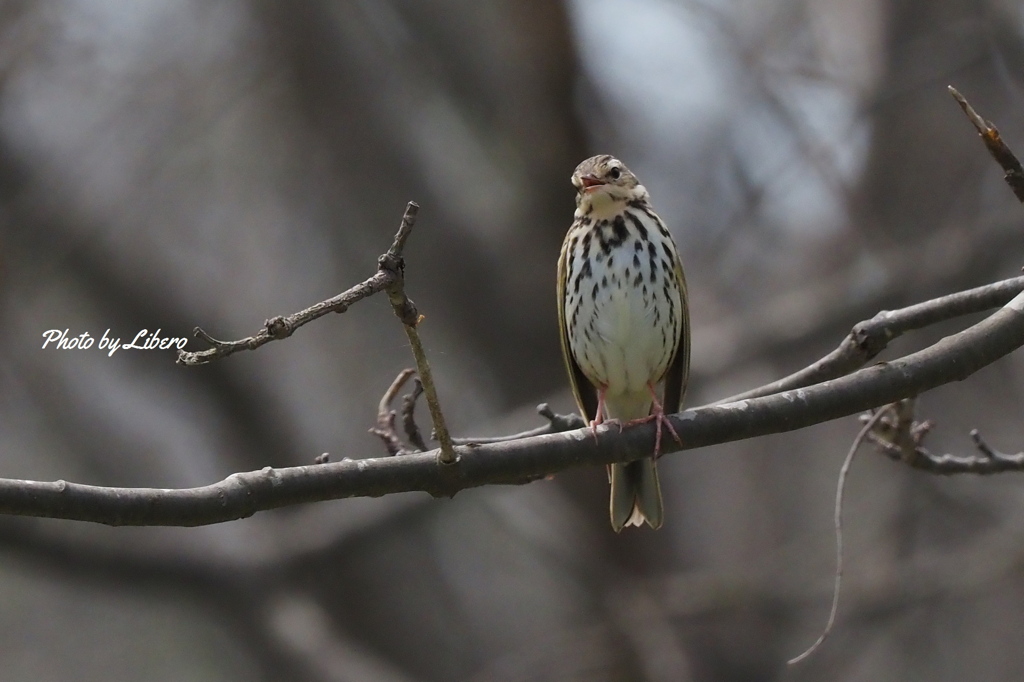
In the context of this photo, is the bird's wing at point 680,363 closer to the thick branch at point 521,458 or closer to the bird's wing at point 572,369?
the bird's wing at point 572,369

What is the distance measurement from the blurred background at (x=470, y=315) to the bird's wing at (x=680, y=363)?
127 inches

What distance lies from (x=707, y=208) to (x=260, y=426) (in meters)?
5.07

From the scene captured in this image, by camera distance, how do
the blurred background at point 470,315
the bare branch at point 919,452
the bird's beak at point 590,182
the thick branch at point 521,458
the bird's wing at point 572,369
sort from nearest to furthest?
the thick branch at point 521,458 → the bare branch at point 919,452 → the bird's beak at point 590,182 → the bird's wing at point 572,369 → the blurred background at point 470,315

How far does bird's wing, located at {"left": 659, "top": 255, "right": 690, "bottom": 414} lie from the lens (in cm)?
520

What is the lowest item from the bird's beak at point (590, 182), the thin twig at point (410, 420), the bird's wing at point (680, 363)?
the thin twig at point (410, 420)

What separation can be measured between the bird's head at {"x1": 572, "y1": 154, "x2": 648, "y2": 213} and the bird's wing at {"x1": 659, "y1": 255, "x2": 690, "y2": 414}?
40 cm

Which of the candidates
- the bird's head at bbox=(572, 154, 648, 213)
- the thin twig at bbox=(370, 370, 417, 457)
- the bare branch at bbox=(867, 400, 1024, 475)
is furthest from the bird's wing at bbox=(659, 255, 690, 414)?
the thin twig at bbox=(370, 370, 417, 457)

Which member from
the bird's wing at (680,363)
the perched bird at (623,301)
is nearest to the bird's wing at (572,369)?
the perched bird at (623,301)

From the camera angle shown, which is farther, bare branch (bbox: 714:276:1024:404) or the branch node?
bare branch (bbox: 714:276:1024:404)

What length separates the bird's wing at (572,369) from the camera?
17.6 feet

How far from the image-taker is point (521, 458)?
11.2 ft

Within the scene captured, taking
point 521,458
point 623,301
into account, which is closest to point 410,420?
point 521,458

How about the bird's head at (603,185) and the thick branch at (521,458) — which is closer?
the thick branch at (521,458)

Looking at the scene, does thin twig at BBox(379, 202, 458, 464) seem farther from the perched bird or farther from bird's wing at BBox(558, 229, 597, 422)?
bird's wing at BBox(558, 229, 597, 422)
